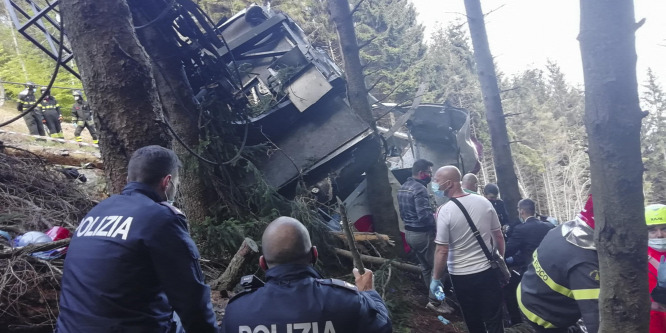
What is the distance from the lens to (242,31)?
8547 mm

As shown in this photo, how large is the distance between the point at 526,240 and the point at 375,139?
273cm

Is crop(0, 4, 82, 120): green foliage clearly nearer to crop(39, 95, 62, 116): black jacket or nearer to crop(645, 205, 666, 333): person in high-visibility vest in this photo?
crop(39, 95, 62, 116): black jacket

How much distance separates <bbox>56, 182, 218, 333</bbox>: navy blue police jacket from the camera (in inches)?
76.6

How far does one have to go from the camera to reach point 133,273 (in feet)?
6.43

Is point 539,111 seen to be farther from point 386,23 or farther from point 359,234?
point 359,234

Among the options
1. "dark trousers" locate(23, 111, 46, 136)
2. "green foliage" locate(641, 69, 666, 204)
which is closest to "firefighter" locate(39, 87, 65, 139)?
"dark trousers" locate(23, 111, 46, 136)

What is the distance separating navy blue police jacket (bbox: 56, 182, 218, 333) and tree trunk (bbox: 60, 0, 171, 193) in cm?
101

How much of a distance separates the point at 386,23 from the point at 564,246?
25720 mm

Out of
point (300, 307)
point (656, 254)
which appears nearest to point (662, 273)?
point (656, 254)

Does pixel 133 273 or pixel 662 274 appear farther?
pixel 662 274

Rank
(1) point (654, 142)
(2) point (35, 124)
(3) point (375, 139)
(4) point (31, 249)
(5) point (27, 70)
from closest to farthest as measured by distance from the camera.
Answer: (4) point (31, 249) → (3) point (375, 139) → (2) point (35, 124) → (5) point (27, 70) → (1) point (654, 142)

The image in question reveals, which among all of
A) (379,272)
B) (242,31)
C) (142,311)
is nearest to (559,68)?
(242,31)

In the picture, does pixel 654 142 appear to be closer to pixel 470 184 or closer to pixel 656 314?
pixel 470 184

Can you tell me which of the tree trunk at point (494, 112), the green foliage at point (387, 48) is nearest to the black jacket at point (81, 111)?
the tree trunk at point (494, 112)
